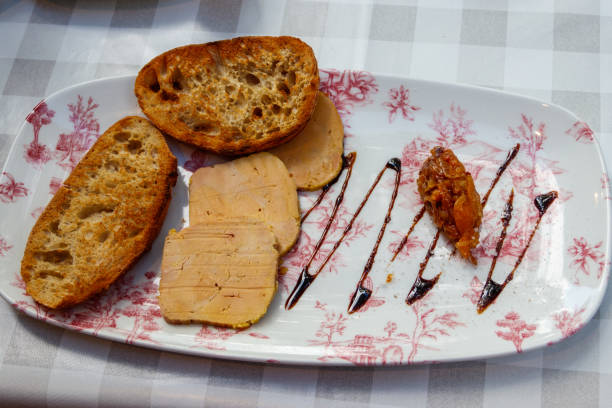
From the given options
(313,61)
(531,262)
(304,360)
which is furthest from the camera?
(313,61)

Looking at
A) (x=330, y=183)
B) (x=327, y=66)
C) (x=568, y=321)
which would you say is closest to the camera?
(x=568, y=321)

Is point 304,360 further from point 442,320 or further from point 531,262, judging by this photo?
point 531,262

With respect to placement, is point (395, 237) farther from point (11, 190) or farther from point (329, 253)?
point (11, 190)

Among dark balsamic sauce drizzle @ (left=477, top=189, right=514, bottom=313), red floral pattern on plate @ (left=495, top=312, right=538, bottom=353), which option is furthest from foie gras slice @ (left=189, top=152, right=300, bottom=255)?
red floral pattern on plate @ (left=495, top=312, right=538, bottom=353)

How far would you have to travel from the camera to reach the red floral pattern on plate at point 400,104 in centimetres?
270

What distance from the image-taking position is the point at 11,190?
100 inches

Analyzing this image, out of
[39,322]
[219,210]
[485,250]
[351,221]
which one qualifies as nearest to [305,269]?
[351,221]

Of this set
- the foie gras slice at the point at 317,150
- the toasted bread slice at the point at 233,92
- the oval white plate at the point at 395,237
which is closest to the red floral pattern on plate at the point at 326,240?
the oval white plate at the point at 395,237

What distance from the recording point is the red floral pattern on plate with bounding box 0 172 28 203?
2.52 m

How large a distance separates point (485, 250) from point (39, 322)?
198 cm

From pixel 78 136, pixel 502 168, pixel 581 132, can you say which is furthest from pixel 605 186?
pixel 78 136

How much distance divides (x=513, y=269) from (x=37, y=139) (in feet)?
7.40

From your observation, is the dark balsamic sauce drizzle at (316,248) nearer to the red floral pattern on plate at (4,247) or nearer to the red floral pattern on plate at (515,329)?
the red floral pattern on plate at (515,329)

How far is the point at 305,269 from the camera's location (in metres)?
2.44
